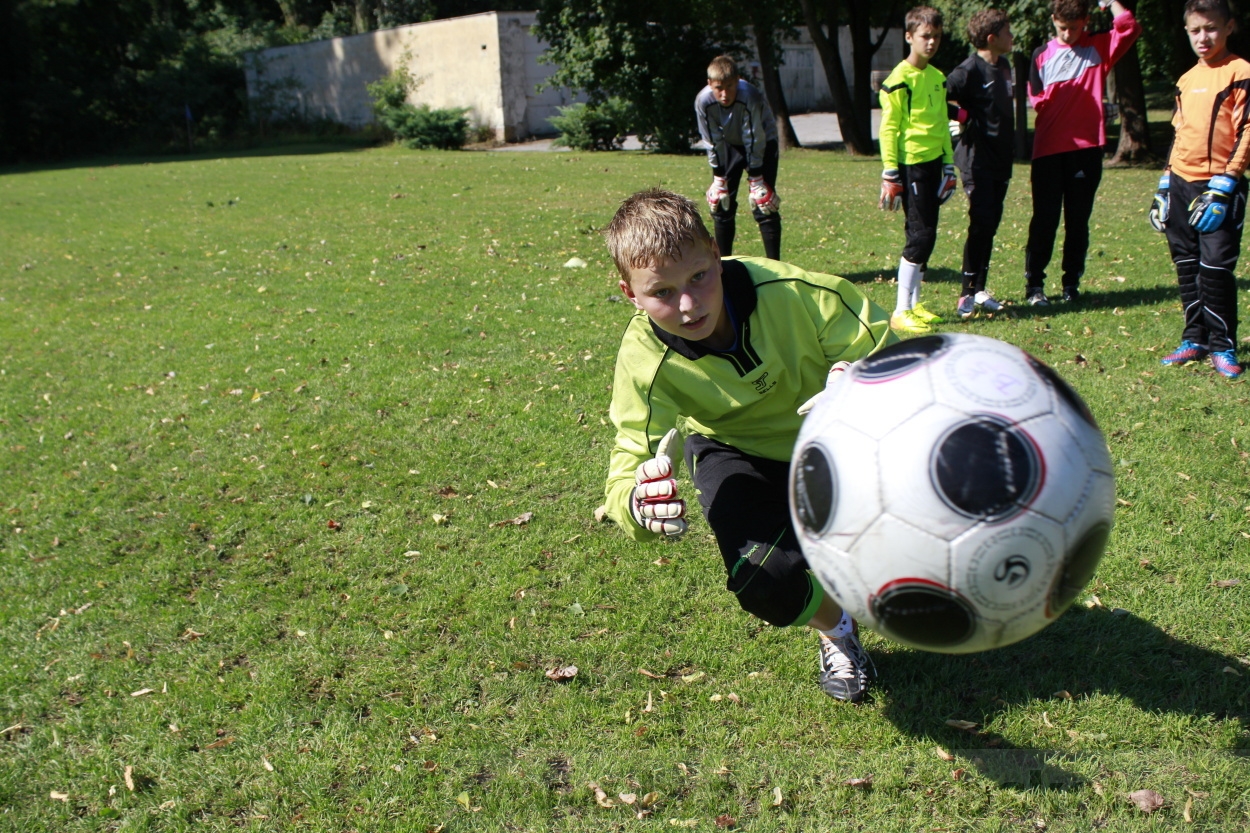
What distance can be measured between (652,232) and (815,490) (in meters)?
1.05

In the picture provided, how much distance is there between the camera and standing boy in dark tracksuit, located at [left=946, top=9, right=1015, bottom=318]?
750cm

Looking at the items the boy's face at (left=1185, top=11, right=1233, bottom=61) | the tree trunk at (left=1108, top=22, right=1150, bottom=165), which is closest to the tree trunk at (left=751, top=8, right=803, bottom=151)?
the tree trunk at (left=1108, top=22, right=1150, bottom=165)

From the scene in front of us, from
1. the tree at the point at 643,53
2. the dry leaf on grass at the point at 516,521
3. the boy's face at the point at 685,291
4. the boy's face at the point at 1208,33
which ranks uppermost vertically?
the tree at the point at 643,53

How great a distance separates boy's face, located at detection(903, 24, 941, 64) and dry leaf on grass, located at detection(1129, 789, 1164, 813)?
580 cm

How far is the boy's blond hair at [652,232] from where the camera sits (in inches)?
120

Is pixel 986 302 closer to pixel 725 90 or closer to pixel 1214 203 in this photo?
pixel 1214 203

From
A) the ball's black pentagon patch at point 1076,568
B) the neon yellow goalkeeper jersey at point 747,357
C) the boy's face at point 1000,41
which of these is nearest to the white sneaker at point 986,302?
the boy's face at point 1000,41

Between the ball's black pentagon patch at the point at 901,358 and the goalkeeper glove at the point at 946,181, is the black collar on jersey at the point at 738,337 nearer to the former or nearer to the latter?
the ball's black pentagon patch at the point at 901,358

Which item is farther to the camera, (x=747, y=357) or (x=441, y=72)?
(x=441, y=72)

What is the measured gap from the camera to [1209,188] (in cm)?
584

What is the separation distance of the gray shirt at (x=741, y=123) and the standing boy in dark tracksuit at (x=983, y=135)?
5.83ft

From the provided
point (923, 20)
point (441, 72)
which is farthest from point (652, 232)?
point (441, 72)

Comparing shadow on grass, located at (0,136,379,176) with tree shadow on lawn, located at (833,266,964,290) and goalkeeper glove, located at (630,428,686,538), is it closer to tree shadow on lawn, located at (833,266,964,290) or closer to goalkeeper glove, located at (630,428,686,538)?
tree shadow on lawn, located at (833,266,964,290)

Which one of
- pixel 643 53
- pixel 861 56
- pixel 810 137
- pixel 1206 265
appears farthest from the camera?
pixel 810 137
